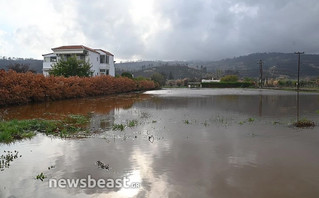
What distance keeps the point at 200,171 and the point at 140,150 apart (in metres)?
2.04

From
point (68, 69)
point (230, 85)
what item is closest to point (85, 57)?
point (68, 69)

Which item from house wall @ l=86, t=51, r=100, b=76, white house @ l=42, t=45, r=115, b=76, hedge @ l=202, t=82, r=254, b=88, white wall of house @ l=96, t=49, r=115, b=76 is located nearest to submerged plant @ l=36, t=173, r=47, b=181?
white house @ l=42, t=45, r=115, b=76

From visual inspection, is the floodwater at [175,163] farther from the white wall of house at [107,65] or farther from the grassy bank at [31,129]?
the white wall of house at [107,65]

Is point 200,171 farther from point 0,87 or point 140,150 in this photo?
point 0,87

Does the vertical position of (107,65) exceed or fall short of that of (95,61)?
it falls short

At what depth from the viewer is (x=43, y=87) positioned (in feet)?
69.4

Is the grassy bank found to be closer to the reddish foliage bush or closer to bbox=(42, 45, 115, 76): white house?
the reddish foliage bush

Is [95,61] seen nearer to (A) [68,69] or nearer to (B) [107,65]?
(B) [107,65]

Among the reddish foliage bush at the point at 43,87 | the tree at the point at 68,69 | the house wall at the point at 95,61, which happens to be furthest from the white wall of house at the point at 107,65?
the reddish foliage bush at the point at 43,87

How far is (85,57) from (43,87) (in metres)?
29.4

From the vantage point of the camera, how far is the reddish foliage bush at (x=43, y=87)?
17172 mm

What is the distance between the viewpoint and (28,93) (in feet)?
62.1

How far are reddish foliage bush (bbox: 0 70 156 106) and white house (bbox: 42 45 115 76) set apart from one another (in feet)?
47.1

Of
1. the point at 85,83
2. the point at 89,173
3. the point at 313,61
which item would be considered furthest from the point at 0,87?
the point at 313,61
